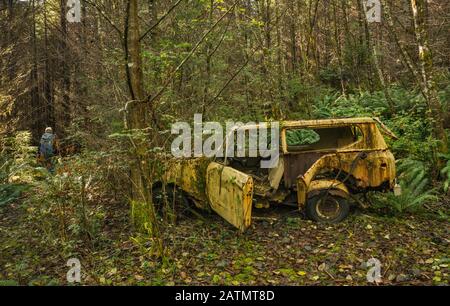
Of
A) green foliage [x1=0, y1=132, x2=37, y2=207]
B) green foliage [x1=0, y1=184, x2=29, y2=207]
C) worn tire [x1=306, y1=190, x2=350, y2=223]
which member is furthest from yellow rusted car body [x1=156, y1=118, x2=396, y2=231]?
green foliage [x1=0, y1=184, x2=29, y2=207]

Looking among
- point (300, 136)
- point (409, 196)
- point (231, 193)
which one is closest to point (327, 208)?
point (409, 196)

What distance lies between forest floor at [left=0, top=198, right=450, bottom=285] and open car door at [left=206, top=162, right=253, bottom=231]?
346mm

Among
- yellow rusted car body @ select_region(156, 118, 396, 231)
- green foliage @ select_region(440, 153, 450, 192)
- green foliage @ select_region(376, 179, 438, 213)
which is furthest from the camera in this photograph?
green foliage @ select_region(440, 153, 450, 192)

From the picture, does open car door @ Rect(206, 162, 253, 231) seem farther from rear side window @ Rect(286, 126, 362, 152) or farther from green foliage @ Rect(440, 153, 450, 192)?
green foliage @ Rect(440, 153, 450, 192)

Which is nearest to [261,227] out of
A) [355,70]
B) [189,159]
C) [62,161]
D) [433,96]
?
[189,159]

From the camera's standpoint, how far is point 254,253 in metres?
5.80

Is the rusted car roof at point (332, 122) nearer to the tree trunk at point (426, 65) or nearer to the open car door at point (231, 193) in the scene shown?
the open car door at point (231, 193)

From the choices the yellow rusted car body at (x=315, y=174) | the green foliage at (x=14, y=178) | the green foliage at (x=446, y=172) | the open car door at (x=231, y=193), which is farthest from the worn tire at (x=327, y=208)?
the green foliage at (x=14, y=178)

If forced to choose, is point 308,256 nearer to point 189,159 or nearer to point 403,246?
point 403,246

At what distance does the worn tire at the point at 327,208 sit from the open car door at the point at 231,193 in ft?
4.90

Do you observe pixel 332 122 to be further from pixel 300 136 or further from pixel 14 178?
pixel 14 178

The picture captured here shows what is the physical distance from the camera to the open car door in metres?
5.96

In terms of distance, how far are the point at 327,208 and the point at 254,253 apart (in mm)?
2030

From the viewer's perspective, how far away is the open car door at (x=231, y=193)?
19.5ft
